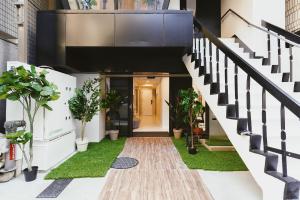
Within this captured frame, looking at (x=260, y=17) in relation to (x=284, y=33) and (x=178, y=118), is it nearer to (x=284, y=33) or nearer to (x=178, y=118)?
(x=284, y=33)

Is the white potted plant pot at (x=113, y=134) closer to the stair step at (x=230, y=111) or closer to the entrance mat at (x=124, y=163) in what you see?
the entrance mat at (x=124, y=163)

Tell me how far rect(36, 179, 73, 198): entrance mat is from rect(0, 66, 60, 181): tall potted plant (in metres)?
0.49

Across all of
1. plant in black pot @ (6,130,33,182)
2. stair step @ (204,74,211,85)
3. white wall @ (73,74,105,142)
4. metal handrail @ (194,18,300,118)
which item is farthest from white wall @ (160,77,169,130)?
plant in black pot @ (6,130,33,182)

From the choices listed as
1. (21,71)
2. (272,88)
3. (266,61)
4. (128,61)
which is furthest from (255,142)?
(128,61)

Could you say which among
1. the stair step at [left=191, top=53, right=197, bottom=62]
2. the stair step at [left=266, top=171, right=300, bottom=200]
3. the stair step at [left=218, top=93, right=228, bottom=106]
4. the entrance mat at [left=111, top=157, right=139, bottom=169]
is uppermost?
the stair step at [left=191, top=53, right=197, bottom=62]

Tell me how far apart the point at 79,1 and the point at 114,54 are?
153 centimetres

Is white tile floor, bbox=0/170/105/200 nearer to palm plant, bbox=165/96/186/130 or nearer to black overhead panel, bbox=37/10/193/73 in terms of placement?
black overhead panel, bbox=37/10/193/73

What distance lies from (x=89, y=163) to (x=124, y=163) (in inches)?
27.8

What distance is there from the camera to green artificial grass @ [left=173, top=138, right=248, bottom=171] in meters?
3.87

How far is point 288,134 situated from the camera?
2568 millimetres

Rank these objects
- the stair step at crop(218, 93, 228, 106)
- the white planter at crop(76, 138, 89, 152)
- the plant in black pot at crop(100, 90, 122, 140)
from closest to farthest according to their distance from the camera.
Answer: the stair step at crop(218, 93, 228, 106) → the white planter at crop(76, 138, 89, 152) → the plant in black pot at crop(100, 90, 122, 140)

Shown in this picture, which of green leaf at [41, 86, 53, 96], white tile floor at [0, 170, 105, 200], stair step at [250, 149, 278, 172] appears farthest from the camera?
green leaf at [41, 86, 53, 96]

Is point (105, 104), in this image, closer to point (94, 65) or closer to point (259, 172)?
point (94, 65)

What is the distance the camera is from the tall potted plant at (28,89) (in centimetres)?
308
